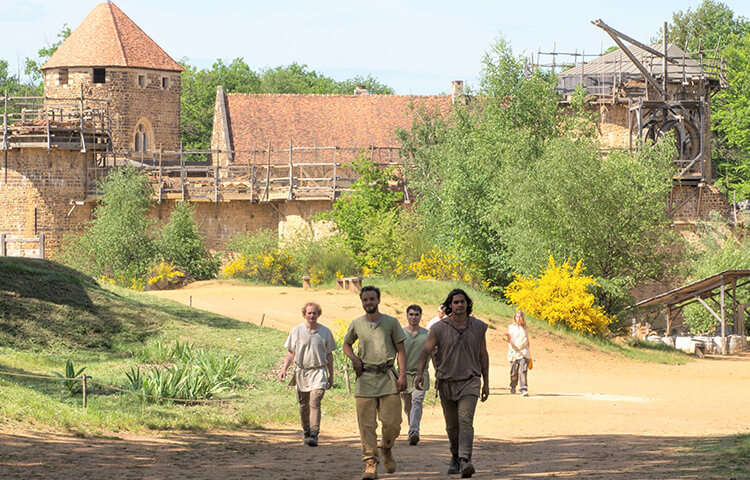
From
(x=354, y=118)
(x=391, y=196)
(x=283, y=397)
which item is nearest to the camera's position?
(x=283, y=397)

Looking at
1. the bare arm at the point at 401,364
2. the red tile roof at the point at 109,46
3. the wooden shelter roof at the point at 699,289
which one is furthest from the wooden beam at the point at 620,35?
the bare arm at the point at 401,364

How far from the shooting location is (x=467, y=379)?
10.0 m

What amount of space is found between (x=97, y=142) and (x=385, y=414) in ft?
112

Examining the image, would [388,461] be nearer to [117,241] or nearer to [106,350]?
[106,350]

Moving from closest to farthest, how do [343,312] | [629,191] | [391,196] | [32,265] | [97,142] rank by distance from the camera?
[32,265] < [343,312] < [629,191] < [391,196] < [97,142]

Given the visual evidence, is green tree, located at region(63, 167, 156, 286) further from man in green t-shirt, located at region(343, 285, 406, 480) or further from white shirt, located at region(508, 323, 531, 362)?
man in green t-shirt, located at region(343, 285, 406, 480)

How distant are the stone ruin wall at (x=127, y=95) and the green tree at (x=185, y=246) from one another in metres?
8.37

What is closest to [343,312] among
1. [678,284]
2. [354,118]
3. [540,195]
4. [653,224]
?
[540,195]

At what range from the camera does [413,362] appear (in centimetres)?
1308

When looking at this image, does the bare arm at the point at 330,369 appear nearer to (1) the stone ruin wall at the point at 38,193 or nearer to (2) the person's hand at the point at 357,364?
(2) the person's hand at the point at 357,364

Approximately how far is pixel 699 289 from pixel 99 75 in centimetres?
2660

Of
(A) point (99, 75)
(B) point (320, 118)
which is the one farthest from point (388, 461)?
(B) point (320, 118)

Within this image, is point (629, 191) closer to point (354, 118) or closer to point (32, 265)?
point (32, 265)

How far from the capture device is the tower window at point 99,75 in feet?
153
